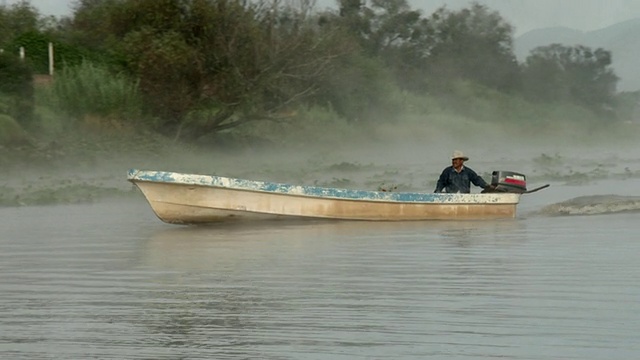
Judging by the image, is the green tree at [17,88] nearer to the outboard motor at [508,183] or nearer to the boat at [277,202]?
the boat at [277,202]

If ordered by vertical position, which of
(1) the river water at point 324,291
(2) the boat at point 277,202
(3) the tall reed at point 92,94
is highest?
(3) the tall reed at point 92,94

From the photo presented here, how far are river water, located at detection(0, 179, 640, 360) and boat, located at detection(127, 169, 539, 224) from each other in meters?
0.26

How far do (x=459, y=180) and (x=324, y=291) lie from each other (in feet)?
29.1

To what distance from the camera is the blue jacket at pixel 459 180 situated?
69.6ft

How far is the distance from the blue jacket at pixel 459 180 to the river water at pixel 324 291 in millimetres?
1065

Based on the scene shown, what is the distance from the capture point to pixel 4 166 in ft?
100

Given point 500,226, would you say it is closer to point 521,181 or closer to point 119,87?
point 521,181

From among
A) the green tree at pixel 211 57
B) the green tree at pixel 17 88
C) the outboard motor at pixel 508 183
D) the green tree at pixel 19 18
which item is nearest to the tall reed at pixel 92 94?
the green tree at pixel 17 88

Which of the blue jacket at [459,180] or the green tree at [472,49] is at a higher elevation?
the green tree at [472,49]

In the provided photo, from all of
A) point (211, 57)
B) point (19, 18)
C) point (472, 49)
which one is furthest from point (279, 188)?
point (472, 49)

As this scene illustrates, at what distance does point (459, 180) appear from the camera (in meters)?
21.3

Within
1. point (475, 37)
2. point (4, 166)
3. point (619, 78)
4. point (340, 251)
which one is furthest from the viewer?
point (619, 78)

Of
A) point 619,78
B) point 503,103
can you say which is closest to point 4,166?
point 503,103

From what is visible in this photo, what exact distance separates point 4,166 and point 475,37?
44.5 meters
